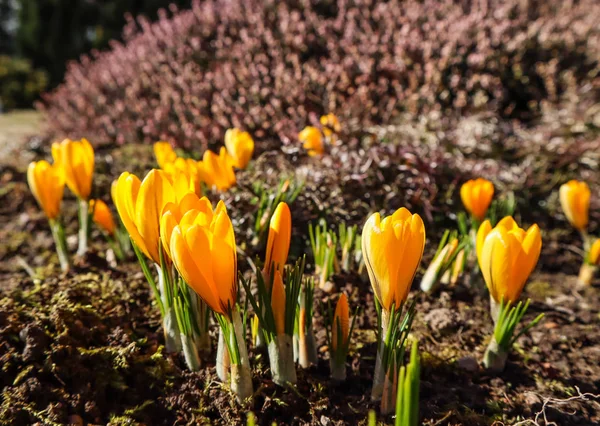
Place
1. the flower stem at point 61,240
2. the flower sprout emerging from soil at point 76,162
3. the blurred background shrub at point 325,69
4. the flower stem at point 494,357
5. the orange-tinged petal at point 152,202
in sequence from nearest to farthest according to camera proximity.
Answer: the orange-tinged petal at point 152,202
the flower stem at point 494,357
the flower sprout emerging from soil at point 76,162
the flower stem at point 61,240
the blurred background shrub at point 325,69

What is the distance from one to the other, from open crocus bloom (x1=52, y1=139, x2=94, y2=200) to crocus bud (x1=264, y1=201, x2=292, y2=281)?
91 centimetres

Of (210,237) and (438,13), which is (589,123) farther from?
(210,237)

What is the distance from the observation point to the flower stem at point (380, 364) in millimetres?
1074

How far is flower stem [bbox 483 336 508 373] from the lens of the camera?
1334mm

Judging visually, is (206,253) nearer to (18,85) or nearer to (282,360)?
(282,360)

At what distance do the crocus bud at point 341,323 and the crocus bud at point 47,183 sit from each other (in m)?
1.15

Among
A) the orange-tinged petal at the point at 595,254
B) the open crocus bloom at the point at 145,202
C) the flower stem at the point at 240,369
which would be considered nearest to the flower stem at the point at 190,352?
the flower stem at the point at 240,369

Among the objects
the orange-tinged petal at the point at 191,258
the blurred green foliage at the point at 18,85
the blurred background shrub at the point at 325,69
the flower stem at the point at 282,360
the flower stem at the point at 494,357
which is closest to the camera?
the orange-tinged petal at the point at 191,258

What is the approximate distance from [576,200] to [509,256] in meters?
1.13

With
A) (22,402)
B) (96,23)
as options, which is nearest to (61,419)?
(22,402)

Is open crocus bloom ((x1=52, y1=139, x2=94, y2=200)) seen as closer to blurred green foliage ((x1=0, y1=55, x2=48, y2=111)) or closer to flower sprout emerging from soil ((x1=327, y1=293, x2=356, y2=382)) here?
flower sprout emerging from soil ((x1=327, y1=293, x2=356, y2=382))

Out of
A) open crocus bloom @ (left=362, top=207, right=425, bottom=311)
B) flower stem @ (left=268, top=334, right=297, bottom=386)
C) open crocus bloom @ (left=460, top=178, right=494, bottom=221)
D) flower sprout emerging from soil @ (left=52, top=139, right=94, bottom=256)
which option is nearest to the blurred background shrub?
open crocus bloom @ (left=460, top=178, right=494, bottom=221)

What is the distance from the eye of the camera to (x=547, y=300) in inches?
75.7

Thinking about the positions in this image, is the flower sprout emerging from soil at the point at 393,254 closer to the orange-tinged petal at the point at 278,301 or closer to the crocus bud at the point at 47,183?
the orange-tinged petal at the point at 278,301
